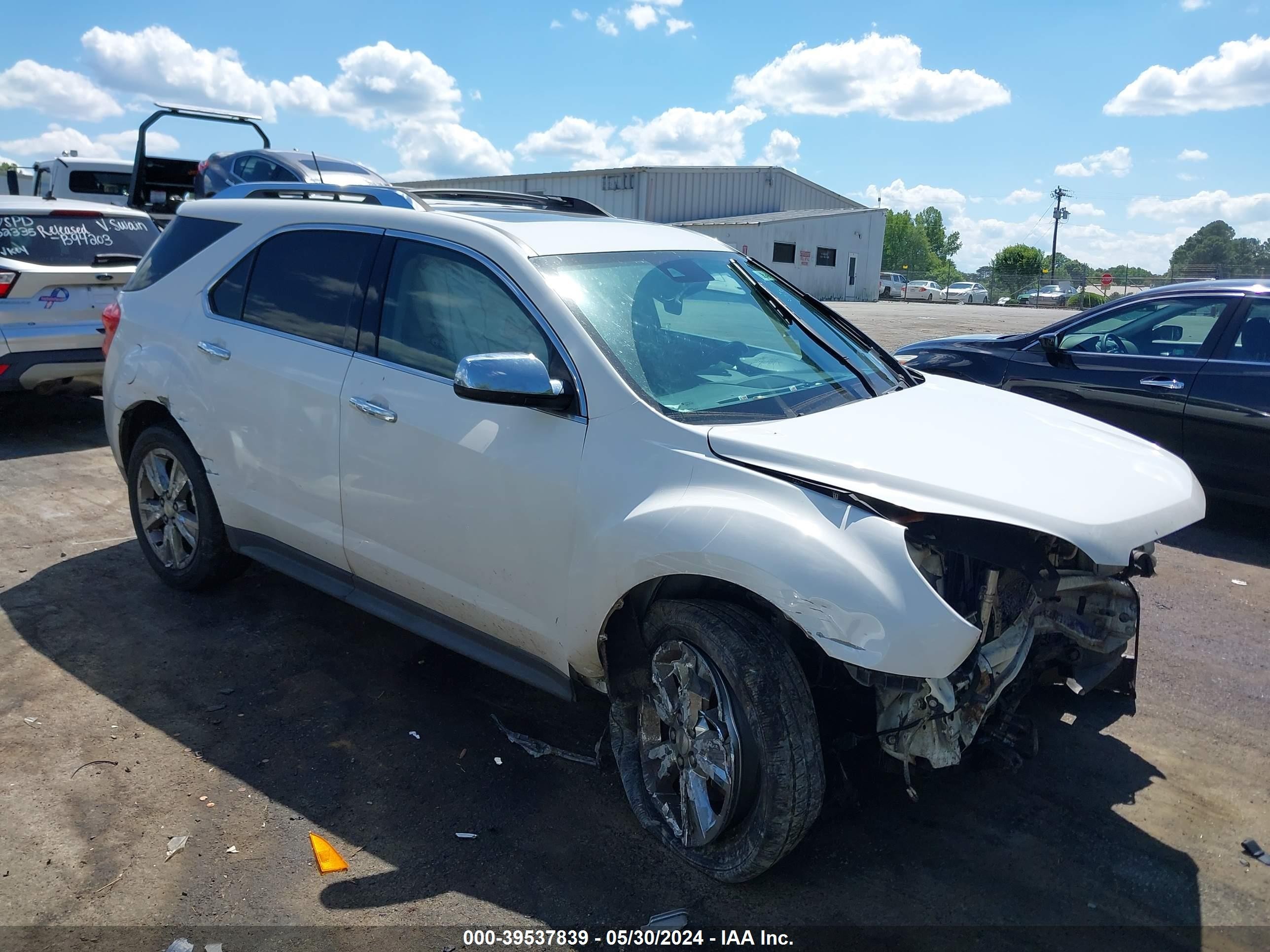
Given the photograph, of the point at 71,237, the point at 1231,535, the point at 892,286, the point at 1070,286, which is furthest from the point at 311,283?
the point at 1070,286

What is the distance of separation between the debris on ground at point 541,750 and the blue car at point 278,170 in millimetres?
9061

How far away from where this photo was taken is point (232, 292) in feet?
15.1

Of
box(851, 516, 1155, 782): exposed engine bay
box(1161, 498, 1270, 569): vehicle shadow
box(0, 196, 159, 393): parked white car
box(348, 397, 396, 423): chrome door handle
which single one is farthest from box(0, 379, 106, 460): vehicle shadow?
box(1161, 498, 1270, 569): vehicle shadow

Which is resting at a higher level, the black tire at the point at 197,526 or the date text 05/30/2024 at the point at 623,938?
the black tire at the point at 197,526

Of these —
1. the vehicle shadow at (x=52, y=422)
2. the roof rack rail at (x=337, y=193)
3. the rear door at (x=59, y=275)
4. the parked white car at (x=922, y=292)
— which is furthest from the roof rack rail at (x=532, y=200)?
the parked white car at (x=922, y=292)

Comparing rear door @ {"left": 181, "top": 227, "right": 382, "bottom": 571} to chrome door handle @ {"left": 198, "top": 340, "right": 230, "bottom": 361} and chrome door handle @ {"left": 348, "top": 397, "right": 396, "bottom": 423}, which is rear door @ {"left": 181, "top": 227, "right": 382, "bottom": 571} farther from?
chrome door handle @ {"left": 348, "top": 397, "right": 396, "bottom": 423}

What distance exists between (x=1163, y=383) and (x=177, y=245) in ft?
20.2

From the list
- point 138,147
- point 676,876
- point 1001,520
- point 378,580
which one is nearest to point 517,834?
point 676,876

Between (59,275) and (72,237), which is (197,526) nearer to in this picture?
(59,275)

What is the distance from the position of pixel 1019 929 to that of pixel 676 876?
1021 millimetres

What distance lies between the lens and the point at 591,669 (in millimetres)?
3359

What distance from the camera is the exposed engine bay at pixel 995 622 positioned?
2768 mm

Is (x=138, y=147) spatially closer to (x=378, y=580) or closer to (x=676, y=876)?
(x=378, y=580)

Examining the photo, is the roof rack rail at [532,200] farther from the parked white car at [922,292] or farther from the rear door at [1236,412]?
the parked white car at [922,292]
